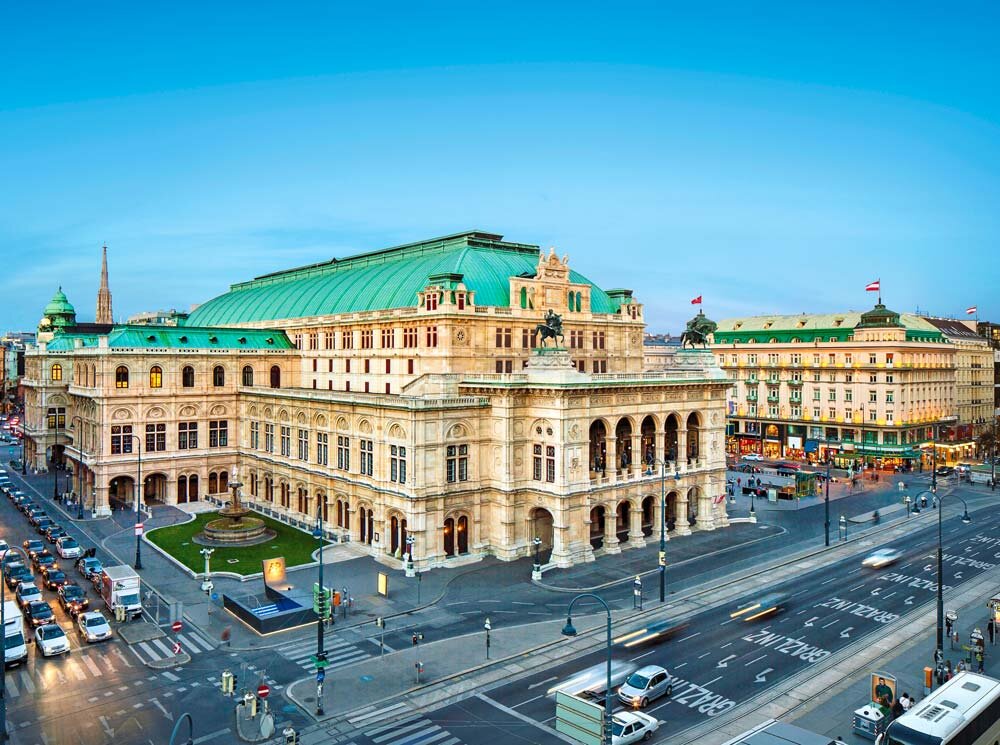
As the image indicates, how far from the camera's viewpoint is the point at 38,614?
49625 mm

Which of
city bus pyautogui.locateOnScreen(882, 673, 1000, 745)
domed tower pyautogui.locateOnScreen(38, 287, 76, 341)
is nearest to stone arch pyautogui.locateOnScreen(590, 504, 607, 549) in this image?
city bus pyautogui.locateOnScreen(882, 673, 1000, 745)

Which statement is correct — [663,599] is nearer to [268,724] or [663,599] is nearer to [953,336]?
[268,724]

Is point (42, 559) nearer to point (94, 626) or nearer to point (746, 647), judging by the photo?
point (94, 626)

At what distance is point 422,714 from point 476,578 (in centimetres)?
2303

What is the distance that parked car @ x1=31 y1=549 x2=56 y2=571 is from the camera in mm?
61278

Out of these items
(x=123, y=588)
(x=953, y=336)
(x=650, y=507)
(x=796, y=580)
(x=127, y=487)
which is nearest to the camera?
(x=123, y=588)

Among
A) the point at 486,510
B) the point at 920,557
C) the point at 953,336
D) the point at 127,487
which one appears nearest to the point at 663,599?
the point at 486,510

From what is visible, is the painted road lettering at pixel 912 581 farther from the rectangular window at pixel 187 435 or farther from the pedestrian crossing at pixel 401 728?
the rectangular window at pixel 187 435

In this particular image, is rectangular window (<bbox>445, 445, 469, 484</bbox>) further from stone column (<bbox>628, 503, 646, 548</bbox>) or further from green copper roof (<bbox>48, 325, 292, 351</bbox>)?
green copper roof (<bbox>48, 325, 292, 351</bbox>)

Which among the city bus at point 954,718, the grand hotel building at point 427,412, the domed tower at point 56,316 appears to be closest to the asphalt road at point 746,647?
the city bus at point 954,718

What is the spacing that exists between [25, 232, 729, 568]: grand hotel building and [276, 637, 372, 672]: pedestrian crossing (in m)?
16.3

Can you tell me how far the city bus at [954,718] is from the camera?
88.3ft

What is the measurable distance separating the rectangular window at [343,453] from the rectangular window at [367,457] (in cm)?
264

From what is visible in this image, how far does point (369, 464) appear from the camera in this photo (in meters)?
69.5
